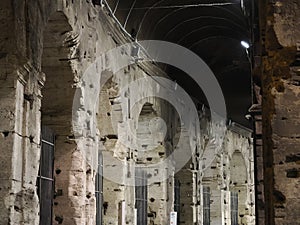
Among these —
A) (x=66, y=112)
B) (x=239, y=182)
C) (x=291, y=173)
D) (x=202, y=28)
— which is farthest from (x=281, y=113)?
(x=239, y=182)

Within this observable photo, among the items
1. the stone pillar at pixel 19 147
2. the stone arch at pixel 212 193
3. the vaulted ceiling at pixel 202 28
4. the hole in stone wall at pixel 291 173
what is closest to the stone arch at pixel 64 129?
the stone pillar at pixel 19 147

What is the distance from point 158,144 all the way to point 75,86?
200 inches

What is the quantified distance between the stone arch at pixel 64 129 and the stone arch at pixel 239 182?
12.7 meters

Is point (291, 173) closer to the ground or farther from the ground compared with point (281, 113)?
closer to the ground

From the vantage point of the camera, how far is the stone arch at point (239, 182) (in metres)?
20.9

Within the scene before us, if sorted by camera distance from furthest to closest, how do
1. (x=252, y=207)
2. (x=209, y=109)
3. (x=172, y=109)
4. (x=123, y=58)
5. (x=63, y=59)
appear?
(x=252, y=207)
(x=209, y=109)
(x=172, y=109)
(x=123, y=58)
(x=63, y=59)

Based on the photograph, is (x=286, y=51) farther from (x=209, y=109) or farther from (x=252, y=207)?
(x=252, y=207)

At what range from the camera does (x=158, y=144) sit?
13.3 meters

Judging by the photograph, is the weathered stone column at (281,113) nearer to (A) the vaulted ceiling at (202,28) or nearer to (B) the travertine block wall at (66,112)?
(B) the travertine block wall at (66,112)

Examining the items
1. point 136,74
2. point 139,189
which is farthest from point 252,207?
point 136,74

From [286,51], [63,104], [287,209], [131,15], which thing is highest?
[131,15]

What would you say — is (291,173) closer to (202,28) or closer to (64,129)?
(64,129)

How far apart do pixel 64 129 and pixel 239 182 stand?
13.3 metres

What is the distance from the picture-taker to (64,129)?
869 centimetres
